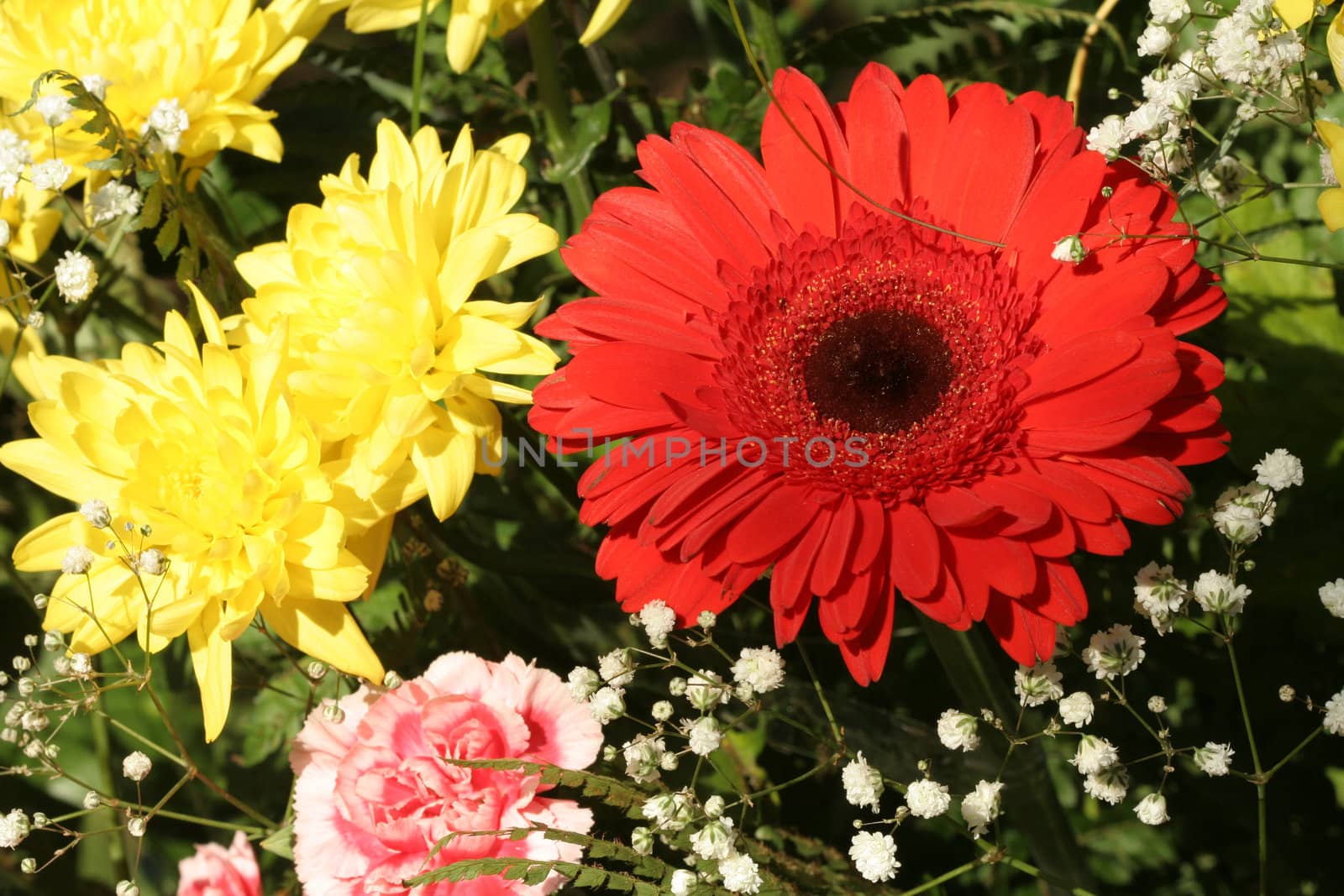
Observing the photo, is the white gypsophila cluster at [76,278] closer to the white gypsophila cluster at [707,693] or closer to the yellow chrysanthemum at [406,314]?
the yellow chrysanthemum at [406,314]

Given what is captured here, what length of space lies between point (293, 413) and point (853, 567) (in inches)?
12.4

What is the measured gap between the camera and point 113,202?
79cm

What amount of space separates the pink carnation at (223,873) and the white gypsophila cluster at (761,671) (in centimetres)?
38

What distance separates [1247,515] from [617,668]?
341 mm

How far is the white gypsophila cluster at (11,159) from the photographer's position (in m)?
0.78

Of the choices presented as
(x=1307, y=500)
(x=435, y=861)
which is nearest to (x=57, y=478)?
(x=435, y=861)

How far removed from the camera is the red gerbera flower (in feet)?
2.11

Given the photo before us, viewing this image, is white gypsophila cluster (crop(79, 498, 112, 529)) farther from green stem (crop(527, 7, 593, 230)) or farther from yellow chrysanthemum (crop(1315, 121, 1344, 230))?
yellow chrysanthemum (crop(1315, 121, 1344, 230))

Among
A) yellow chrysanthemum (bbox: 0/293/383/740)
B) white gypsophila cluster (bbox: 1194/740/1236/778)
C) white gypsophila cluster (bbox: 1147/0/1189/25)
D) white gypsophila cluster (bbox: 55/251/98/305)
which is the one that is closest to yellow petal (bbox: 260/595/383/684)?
yellow chrysanthemum (bbox: 0/293/383/740)

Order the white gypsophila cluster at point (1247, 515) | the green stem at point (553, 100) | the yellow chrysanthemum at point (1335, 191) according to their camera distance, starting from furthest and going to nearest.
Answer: the green stem at point (553, 100) < the white gypsophila cluster at point (1247, 515) < the yellow chrysanthemum at point (1335, 191)

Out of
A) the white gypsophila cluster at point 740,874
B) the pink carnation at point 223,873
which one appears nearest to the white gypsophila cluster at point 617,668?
the white gypsophila cluster at point 740,874

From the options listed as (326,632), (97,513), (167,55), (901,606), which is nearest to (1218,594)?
(901,606)

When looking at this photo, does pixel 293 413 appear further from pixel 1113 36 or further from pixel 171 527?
pixel 1113 36

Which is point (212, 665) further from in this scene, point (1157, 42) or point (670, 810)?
point (1157, 42)
